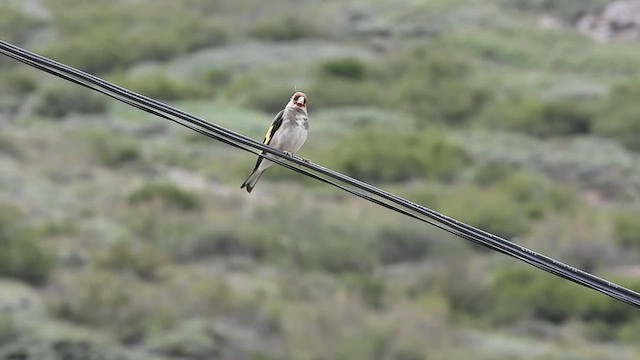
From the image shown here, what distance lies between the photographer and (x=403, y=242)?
132ft

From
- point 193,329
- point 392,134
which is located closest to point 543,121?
point 392,134

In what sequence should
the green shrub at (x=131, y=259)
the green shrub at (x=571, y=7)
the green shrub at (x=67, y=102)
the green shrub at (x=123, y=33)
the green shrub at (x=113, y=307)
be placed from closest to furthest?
1. the green shrub at (x=113, y=307)
2. the green shrub at (x=131, y=259)
3. the green shrub at (x=67, y=102)
4. the green shrub at (x=123, y=33)
5. the green shrub at (x=571, y=7)

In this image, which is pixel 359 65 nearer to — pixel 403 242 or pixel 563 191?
pixel 563 191

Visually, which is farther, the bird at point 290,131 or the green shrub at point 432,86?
the green shrub at point 432,86


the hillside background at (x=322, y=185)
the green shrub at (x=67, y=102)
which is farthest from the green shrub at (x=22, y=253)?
the green shrub at (x=67, y=102)

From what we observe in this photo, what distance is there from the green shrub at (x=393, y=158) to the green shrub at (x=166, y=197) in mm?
9151

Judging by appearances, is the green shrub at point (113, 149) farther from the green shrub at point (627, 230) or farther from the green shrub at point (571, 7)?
the green shrub at point (571, 7)

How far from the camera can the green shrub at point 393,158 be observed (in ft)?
164

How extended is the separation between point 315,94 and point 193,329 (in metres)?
31.6

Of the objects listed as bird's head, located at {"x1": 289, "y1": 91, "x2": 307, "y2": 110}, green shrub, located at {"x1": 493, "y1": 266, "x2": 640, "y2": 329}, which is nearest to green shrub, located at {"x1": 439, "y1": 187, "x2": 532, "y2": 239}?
green shrub, located at {"x1": 493, "y1": 266, "x2": 640, "y2": 329}

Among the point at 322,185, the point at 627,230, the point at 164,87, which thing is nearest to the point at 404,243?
the point at 627,230

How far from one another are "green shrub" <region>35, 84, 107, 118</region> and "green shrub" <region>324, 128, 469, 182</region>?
9011 millimetres

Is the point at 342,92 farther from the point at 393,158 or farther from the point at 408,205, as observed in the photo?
the point at 408,205

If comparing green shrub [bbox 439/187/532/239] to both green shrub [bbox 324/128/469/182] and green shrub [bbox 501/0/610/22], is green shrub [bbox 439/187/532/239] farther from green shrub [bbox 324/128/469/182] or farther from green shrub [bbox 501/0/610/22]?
green shrub [bbox 501/0/610/22]
